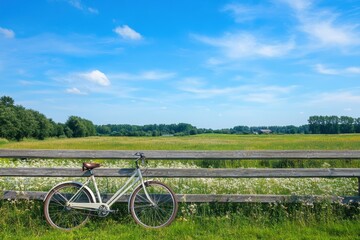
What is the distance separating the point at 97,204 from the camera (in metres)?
5.99

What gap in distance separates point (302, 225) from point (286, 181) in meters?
2.41

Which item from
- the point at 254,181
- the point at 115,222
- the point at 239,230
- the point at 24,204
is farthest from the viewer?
the point at 254,181

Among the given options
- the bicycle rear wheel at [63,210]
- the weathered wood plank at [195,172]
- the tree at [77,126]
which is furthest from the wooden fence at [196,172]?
the tree at [77,126]

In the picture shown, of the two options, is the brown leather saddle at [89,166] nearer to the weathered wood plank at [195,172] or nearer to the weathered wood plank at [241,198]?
the weathered wood plank at [195,172]

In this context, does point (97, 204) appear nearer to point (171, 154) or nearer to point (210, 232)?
point (171, 154)

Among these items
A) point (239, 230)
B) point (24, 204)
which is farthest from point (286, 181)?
point (24, 204)

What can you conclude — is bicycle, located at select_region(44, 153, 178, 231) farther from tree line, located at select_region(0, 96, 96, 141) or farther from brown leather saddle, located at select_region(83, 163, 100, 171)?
tree line, located at select_region(0, 96, 96, 141)

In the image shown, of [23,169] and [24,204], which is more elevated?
[23,169]

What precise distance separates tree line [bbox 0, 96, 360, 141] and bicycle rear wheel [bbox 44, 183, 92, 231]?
275 feet

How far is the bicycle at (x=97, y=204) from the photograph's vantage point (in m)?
5.99

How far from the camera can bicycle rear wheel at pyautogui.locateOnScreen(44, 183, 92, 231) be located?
19.6ft

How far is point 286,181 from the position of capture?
819cm

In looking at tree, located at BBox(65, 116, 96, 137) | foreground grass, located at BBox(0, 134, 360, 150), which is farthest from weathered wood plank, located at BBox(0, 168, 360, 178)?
tree, located at BBox(65, 116, 96, 137)

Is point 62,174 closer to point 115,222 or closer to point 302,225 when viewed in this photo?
point 115,222
